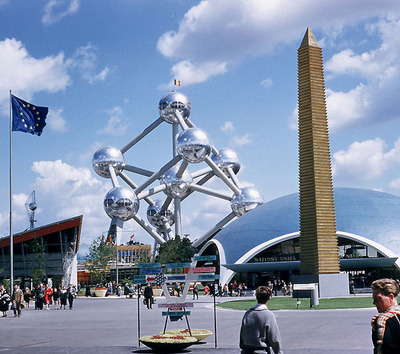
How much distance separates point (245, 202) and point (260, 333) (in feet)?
210

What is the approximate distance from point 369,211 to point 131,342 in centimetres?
4796

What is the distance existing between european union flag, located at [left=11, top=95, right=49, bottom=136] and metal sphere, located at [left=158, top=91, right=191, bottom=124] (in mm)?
28404

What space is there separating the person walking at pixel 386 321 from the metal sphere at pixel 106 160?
61.1m

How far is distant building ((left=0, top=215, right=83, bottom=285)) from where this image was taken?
70500mm

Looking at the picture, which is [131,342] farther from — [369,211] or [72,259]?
[72,259]

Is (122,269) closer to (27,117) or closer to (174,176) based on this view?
(174,176)

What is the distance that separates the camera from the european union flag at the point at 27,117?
3812 cm

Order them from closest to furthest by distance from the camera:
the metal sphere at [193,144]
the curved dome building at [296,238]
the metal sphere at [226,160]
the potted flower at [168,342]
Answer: the potted flower at [168,342] < the metal sphere at [193,144] < the curved dome building at [296,238] < the metal sphere at [226,160]

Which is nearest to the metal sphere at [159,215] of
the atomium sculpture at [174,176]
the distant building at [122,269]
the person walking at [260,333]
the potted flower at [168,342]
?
the atomium sculpture at [174,176]

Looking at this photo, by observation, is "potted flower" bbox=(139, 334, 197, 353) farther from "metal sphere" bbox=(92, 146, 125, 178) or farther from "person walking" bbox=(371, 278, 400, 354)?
"metal sphere" bbox=(92, 146, 125, 178)

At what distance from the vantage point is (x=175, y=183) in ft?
215

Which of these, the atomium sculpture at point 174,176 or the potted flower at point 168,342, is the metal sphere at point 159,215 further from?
the potted flower at point 168,342

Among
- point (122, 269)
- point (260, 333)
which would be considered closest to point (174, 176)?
point (122, 269)

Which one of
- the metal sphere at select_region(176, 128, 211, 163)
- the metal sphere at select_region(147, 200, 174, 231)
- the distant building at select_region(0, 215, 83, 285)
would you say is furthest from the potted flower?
the metal sphere at select_region(147, 200, 174, 231)
